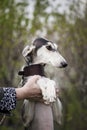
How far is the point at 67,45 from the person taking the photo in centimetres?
891

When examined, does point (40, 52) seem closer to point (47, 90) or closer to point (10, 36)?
point (47, 90)

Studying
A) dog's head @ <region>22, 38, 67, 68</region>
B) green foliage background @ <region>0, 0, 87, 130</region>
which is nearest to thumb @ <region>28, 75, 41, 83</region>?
dog's head @ <region>22, 38, 67, 68</region>

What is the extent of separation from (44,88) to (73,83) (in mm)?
6283

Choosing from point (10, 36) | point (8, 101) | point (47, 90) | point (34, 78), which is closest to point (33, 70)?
point (34, 78)

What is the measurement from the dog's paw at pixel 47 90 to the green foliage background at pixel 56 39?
2.51m

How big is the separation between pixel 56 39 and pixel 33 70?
591 cm

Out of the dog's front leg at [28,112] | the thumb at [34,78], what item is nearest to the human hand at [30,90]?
the thumb at [34,78]

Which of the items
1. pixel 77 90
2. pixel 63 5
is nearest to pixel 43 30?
pixel 63 5

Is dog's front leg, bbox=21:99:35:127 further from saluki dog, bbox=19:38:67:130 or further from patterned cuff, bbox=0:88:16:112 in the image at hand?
patterned cuff, bbox=0:88:16:112

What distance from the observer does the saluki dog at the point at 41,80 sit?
3191 mm

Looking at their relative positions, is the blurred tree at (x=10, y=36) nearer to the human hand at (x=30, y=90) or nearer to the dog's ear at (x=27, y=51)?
the dog's ear at (x=27, y=51)

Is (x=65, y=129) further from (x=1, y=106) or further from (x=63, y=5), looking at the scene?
(x=1, y=106)

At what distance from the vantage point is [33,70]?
10.6ft

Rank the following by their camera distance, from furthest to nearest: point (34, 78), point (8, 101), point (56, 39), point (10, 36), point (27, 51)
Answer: point (56, 39)
point (10, 36)
point (27, 51)
point (34, 78)
point (8, 101)
